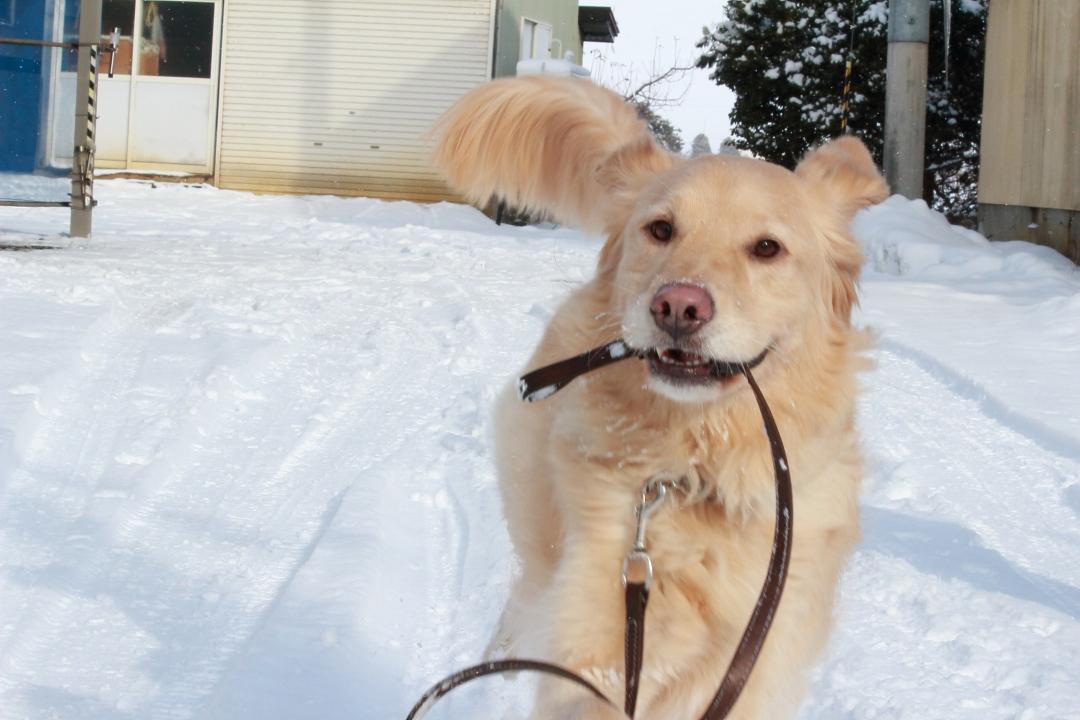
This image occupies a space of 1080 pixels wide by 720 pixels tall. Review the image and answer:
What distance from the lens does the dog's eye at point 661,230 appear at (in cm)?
292

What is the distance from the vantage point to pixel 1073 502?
18.6ft

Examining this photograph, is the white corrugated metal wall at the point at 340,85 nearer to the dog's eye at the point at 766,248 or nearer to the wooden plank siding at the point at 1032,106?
the wooden plank siding at the point at 1032,106

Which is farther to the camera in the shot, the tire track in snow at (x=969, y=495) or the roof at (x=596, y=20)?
the roof at (x=596, y=20)

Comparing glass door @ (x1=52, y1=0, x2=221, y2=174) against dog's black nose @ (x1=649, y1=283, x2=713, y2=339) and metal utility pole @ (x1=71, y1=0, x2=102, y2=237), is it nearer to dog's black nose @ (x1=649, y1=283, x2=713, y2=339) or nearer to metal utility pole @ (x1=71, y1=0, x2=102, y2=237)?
metal utility pole @ (x1=71, y1=0, x2=102, y2=237)

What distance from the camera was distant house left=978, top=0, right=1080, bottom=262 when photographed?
13141 mm

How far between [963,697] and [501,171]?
85.2 inches

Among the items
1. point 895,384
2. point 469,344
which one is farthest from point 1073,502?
point 469,344

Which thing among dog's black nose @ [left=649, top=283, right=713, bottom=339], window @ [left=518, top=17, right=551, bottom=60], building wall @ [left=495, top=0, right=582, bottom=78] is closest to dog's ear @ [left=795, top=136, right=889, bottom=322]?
dog's black nose @ [left=649, top=283, right=713, bottom=339]

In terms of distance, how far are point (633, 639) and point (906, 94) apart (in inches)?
587

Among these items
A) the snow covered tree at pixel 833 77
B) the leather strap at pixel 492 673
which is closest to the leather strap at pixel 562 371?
the leather strap at pixel 492 673

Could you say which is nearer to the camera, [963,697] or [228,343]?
[963,697]

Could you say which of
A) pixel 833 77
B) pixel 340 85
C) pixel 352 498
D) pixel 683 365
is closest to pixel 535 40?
pixel 340 85

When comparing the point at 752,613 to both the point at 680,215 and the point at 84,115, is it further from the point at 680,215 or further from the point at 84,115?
the point at 84,115

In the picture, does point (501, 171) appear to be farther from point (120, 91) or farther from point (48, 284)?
point (120, 91)
